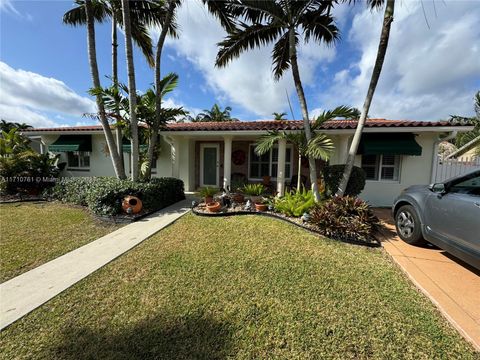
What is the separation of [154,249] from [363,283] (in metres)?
3.78

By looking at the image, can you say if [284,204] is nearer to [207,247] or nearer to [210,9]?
[207,247]

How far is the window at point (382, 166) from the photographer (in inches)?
325

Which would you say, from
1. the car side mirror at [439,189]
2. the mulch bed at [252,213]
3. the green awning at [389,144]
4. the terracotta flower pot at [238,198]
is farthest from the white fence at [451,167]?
the terracotta flower pot at [238,198]

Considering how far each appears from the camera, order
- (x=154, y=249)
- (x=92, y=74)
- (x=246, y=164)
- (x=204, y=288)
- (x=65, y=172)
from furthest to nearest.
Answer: (x=65, y=172) → (x=246, y=164) → (x=92, y=74) → (x=154, y=249) → (x=204, y=288)

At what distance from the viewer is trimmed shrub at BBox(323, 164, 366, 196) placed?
21.1ft

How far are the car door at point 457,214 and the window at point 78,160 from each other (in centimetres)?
1444

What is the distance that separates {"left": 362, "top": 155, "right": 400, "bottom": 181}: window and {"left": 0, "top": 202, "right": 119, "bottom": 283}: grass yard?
885cm

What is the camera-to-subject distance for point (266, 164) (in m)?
11.0

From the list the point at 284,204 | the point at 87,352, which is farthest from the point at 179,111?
the point at 87,352

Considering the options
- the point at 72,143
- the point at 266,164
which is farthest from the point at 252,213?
the point at 72,143

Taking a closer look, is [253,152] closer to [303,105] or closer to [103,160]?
[303,105]

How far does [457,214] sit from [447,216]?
0.69ft

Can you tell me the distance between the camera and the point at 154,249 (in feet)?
14.6

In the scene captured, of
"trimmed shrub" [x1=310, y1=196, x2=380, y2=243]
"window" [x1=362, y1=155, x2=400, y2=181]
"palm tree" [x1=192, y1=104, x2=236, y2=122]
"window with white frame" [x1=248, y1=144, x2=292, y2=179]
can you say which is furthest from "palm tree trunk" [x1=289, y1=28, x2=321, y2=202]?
"palm tree" [x1=192, y1=104, x2=236, y2=122]
